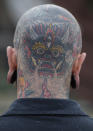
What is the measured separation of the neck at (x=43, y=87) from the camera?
3.06m

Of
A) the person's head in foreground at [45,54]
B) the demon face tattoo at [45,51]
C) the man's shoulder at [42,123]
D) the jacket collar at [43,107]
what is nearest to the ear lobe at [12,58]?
the person's head in foreground at [45,54]

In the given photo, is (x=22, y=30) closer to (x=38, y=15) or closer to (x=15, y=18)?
(x=38, y=15)

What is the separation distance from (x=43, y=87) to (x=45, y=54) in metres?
0.25

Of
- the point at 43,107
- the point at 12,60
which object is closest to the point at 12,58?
the point at 12,60

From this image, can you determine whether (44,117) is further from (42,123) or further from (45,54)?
(45,54)

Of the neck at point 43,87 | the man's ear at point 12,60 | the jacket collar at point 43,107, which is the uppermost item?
the man's ear at point 12,60

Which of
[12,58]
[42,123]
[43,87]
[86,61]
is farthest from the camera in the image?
[86,61]

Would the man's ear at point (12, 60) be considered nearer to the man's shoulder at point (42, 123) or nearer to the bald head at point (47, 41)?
the bald head at point (47, 41)

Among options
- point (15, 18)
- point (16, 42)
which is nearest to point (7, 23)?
point (15, 18)

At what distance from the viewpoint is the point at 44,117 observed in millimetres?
2891

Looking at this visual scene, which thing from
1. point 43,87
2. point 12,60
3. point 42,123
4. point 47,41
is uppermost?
point 47,41

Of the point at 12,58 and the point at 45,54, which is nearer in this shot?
the point at 45,54

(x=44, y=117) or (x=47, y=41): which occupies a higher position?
(x=47, y=41)

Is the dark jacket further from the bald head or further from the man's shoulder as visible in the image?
the bald head
